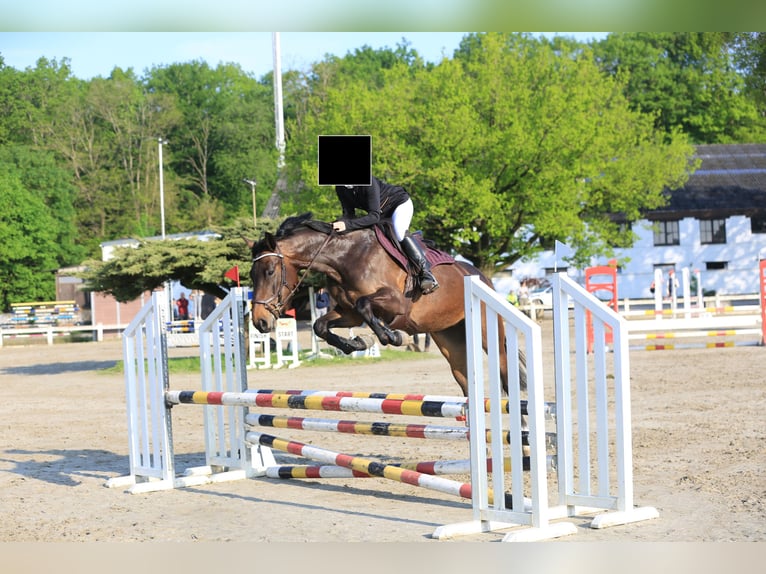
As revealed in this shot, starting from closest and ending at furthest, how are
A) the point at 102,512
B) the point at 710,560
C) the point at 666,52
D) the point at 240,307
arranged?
the point at 710,560 → the point at 102,512 → the point at 240,307 → the point at 666,52

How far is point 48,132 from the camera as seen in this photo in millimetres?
39719

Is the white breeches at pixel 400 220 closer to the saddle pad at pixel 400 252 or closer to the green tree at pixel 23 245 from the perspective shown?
the saddle pad at pixel 400 252

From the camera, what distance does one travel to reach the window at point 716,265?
40188 millimetres

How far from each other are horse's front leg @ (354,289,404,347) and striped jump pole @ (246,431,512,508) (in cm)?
71

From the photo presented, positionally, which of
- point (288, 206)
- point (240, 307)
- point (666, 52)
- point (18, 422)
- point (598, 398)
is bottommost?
point (18, 422)

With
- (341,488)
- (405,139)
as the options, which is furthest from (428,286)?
(405,139)

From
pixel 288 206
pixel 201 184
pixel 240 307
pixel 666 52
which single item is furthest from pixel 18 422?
pixel 666 52

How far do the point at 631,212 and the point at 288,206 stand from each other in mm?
10179

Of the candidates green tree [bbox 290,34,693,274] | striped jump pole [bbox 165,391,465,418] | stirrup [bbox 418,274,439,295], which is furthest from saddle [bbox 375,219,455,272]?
green tree [bbox 290,34,693,274]

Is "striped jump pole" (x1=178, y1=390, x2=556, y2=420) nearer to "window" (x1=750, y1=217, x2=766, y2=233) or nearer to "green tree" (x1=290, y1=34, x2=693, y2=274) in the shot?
"green tree" (x1=290, y1=34, x2=693, y2=274)

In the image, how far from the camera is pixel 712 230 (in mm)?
40844

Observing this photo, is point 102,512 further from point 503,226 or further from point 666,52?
point 666,52

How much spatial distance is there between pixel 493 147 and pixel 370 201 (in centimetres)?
1852

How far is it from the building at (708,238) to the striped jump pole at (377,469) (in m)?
33.2
